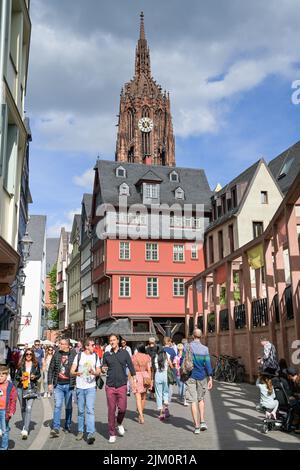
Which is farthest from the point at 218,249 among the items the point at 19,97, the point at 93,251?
the point at 19,97

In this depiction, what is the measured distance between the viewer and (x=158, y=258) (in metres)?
40.8

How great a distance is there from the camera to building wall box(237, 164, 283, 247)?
114 feet

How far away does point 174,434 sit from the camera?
9.28 meters

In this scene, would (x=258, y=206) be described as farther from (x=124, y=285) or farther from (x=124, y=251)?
(x=124, y=285)

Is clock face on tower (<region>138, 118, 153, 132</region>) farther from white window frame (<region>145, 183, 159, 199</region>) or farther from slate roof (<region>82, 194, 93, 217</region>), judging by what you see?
white window frame (<region>145, 183, 159, 199</region>)

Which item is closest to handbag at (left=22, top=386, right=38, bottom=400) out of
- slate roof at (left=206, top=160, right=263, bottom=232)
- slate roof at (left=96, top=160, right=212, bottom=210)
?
slate roof at (left=206, top=160, right=263, bottom=232)

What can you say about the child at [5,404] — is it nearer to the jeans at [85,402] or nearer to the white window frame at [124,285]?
the jeans at [85,402]

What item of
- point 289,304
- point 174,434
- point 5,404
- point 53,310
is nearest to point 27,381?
point 5,404

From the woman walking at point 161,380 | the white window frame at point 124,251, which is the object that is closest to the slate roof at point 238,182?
the white window frame at point 124,251

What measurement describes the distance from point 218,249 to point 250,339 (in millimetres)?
18174

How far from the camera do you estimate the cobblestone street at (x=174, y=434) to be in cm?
816

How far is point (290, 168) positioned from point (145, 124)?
6382 cm

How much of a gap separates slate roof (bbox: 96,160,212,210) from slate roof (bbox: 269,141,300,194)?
699cm

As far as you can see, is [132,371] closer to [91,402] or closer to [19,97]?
[91,402]
